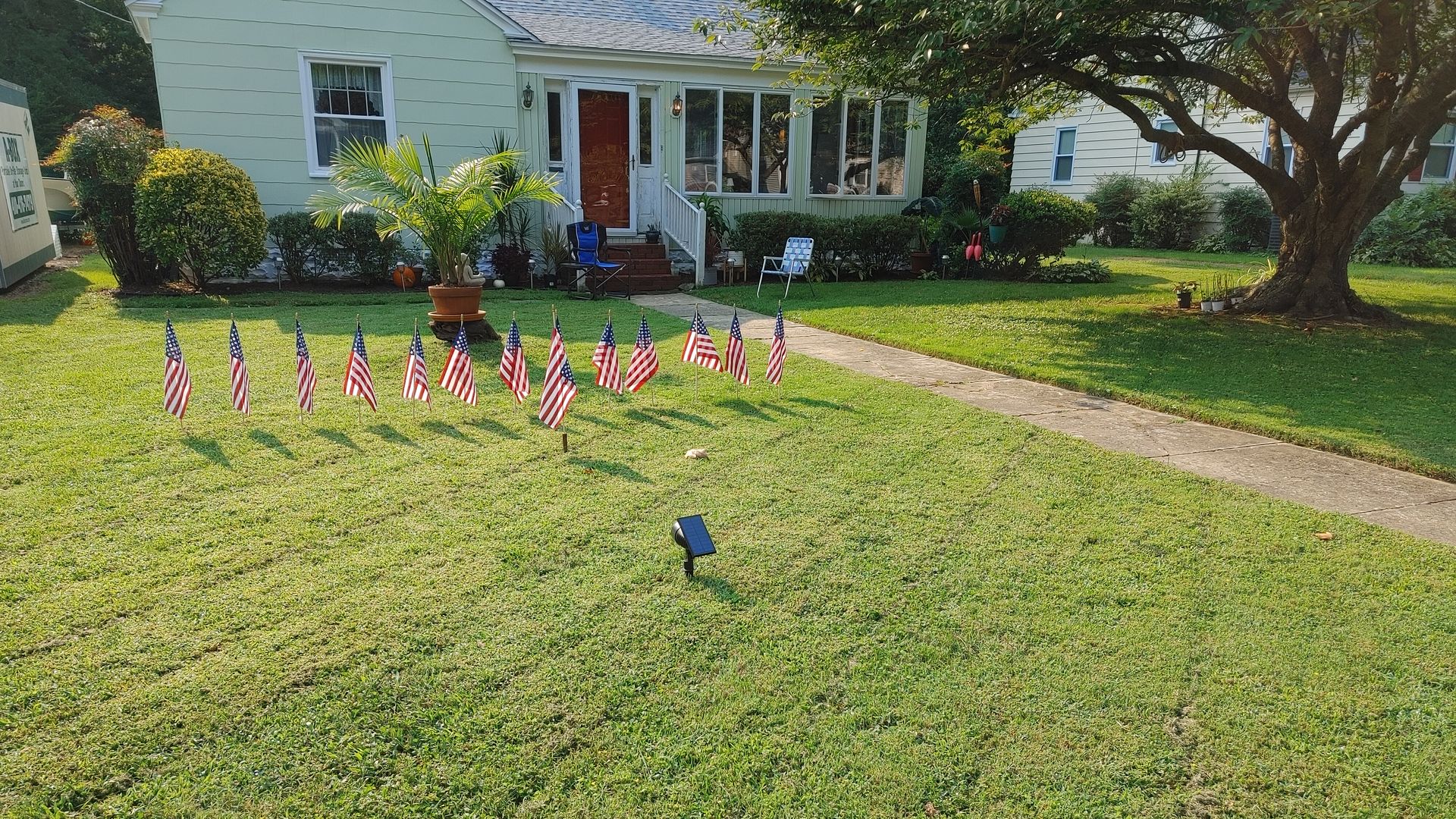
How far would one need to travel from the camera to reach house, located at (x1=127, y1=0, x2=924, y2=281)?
38.2ft

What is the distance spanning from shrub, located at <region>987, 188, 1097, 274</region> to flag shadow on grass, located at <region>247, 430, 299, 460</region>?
39.6ft

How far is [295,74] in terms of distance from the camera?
39.0ft

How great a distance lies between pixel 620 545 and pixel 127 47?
3612cm

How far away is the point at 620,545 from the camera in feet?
12.2

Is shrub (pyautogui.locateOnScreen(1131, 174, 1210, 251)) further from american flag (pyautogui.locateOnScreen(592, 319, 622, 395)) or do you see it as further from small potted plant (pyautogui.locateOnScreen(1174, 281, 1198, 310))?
american flag (pyautogui.locateOnScreen(592, 319, 622, 395))

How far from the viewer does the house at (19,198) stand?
10.9 meters

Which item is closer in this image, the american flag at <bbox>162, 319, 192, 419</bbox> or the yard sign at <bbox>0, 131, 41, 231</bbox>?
the american flag at <bbox>162, 319, 192, 419</bbox>

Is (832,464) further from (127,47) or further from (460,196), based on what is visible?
(127,47)

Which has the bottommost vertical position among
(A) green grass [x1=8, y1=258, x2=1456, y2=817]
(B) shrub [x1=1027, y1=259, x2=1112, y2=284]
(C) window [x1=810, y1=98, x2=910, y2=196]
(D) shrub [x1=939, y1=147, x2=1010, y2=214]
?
(A) green grass [x1=8, y1=258, x2=1456, y2=817]

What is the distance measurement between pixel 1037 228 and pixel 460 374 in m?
11.3

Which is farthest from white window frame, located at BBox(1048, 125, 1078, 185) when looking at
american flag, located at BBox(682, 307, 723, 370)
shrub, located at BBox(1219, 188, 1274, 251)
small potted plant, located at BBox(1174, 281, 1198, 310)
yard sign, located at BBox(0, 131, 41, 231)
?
yard sign, located at BBox(0, 131, 41, 231)

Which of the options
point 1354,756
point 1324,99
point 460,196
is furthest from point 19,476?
point 1324,99

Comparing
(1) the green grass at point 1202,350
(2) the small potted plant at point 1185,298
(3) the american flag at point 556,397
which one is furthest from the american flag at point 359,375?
(2) the small potted plant at point 1185,298

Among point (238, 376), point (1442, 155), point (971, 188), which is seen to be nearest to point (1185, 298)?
point (971, 188)
